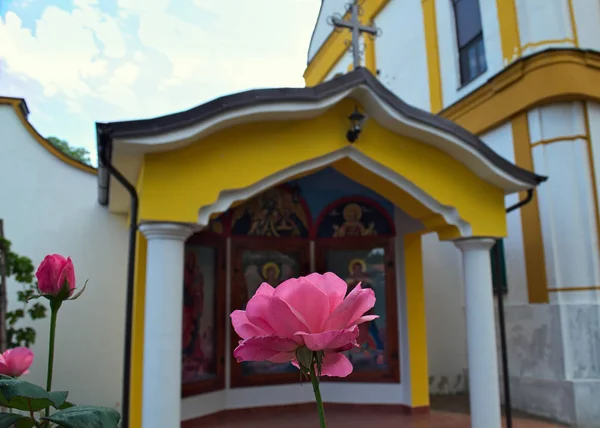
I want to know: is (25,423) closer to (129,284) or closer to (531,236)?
(129,284)

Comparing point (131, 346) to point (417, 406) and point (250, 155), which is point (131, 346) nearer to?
point (250, 155)

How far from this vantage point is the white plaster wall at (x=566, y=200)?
7.58 metres

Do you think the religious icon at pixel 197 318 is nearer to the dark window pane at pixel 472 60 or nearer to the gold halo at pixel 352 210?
the gold halo at pixel 352 210

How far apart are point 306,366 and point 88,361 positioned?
7737mm

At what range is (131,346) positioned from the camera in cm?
559

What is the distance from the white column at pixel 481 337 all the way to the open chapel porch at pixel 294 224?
0.02m

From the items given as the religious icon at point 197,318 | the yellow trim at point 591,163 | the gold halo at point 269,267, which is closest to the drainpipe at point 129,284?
the religious icon at point 197,318

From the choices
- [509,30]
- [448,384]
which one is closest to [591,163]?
[509,30]

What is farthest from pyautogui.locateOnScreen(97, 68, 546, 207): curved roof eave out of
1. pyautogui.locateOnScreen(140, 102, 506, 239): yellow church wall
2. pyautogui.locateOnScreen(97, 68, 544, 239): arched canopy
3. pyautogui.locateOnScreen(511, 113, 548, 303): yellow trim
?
pyautogui.locateOnScreen(511, 113, 548, 303): yellow trim

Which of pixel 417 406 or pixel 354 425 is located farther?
pixel 417 406

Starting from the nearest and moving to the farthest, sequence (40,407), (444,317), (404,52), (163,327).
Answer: (40,407) < (163,327) < (444,317) < (404,52)

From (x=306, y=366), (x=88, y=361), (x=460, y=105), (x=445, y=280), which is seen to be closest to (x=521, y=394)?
(x=445, y=280)

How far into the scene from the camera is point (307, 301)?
99 cm

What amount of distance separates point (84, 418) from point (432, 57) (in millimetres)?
11363
